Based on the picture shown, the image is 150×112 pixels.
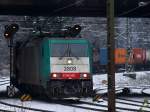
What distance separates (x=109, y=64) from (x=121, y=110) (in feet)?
26.7

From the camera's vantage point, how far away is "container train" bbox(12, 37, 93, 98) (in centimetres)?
2344

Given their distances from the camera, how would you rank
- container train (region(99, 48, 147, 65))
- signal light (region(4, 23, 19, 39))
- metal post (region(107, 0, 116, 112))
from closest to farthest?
metal post (region(107, 0, 116, 112)) < signal light (region(4, 23, 19, 39)) < container train (region(99, 48, 147, 65))

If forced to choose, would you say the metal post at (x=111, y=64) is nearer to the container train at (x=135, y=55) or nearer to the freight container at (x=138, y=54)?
the container train at (x=135, y=55)

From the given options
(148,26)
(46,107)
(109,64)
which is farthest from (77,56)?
(148,26)

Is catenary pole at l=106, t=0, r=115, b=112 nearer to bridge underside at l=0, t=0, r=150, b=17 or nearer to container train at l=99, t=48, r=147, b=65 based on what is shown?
bridge underside at l=0, t=0, r=150, b=17

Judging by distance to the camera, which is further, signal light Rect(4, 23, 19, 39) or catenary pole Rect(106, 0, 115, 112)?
signal light Rect(4, 23, 19, 39)

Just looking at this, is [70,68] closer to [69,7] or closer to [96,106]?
[96,106]

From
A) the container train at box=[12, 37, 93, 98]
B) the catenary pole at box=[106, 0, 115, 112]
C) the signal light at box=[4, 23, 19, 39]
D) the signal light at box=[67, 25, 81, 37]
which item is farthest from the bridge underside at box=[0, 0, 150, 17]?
the catenary pole at box=[106, 0, 115, 112]

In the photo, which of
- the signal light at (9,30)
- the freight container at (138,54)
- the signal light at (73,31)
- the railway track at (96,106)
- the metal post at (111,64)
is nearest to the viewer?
the metal post at (111,64)

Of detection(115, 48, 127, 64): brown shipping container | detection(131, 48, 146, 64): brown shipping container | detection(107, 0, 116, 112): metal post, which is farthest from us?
detection(131, 48, 146, 64): brown shipping container

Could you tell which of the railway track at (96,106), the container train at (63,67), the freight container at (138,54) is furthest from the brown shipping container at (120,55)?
the container train at (63,67)

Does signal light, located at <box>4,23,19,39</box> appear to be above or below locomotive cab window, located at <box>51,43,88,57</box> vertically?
above

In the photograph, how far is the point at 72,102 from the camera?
2505 cm

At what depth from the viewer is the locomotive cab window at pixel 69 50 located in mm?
23891
